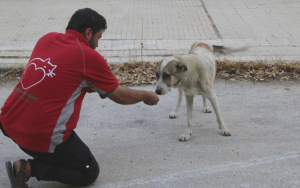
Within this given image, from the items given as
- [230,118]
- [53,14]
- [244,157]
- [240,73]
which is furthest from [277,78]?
[53,14]

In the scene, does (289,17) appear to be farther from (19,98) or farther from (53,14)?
(19,98)

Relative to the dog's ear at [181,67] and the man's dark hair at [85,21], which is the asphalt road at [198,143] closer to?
the dog's ear at [181,67]

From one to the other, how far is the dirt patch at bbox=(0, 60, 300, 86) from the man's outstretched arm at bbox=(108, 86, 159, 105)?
8.86 ft

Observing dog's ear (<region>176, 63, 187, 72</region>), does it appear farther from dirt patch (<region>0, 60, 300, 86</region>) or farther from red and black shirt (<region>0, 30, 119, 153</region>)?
dirt patch (<region>0, 60, 300, 86</region>)

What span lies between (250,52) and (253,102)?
2245mm

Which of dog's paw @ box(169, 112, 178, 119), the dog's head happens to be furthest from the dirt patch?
the dog's head

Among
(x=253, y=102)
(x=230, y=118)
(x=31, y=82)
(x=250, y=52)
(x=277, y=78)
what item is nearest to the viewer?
(x=31, y=82)

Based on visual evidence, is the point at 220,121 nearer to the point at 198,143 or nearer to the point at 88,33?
the point at 198,143

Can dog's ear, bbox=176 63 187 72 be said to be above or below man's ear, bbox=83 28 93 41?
below

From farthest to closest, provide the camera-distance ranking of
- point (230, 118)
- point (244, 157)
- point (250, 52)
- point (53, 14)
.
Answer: point (53, 14) < point (250, 52) < point (230, 118) < point (244, 157)

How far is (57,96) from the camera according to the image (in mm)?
3529

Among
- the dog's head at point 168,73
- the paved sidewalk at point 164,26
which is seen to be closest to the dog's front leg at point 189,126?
the dog's head at point 168,73

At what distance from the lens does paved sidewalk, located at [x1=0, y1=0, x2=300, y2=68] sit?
8.05m

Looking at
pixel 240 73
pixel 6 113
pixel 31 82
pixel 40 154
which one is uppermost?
pixel 31 82
